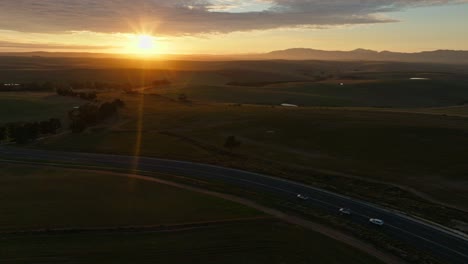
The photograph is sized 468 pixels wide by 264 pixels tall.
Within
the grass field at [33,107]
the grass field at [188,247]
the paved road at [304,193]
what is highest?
the grass field at [33,107]

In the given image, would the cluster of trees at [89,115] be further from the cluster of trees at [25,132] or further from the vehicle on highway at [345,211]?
the vehicle on highway at [345,211]

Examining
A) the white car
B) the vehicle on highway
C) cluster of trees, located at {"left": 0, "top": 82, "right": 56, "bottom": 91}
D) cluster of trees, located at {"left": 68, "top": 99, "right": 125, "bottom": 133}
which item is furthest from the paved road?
cluster of trees, located at {"left": 0, "top": 82, "right": 56, "bottom": 91}

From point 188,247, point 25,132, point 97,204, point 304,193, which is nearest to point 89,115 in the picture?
point 25,132

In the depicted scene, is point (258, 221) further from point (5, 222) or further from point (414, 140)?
point (414, 140)

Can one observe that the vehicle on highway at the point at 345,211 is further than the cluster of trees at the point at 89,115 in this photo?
No

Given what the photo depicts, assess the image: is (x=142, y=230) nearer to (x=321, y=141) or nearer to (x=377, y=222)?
(x=377, y=222)

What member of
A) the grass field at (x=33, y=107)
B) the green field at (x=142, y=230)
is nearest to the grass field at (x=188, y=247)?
the green field at (x=142, y=230)

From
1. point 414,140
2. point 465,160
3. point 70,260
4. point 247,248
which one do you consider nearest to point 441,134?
point 414,140
